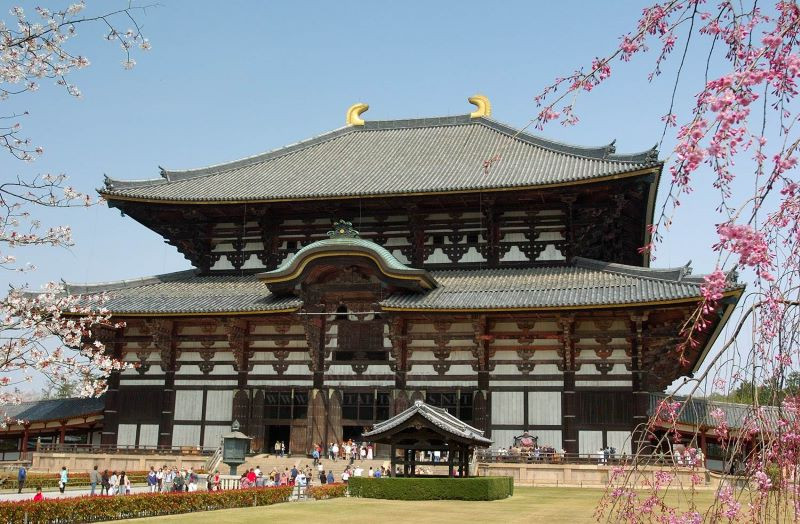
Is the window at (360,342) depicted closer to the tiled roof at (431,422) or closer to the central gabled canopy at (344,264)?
the central gabled canopy at (344,264)

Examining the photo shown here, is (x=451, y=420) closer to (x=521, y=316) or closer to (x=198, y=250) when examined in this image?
(x=521, y=316)

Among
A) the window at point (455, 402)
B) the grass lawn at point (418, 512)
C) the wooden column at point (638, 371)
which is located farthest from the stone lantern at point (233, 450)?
the wooden column at point (638, 371)

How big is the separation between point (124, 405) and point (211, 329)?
17.1ft

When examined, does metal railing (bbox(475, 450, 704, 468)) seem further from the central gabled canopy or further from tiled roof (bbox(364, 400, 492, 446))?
the central gabled canopy

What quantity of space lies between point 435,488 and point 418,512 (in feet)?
11.9

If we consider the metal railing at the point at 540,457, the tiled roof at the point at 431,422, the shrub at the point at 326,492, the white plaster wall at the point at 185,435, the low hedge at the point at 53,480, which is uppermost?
the tiled roof at the point at 431,422

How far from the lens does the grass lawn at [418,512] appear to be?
62.8ft

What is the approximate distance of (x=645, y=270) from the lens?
33656 mm

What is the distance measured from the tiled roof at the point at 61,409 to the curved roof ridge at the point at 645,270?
84.4 feet

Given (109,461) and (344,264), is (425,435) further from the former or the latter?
(109,461)

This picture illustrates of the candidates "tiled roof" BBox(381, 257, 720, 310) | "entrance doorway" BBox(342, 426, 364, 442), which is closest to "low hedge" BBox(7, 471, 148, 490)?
"entrance doorway" BBox(342, 426, 364, 442)

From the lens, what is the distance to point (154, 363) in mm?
37250

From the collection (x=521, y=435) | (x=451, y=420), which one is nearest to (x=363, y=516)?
(x=451, y=420)

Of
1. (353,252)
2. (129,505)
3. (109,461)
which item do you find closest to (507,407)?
(353,252)
